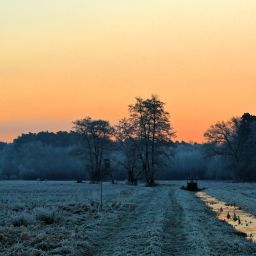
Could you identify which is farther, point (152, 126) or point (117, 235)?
point (152, 126)

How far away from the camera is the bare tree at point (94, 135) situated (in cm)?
9931

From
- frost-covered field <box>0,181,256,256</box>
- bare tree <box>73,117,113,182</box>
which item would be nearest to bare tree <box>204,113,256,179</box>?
bare tree <box>73,117,113,182</box>

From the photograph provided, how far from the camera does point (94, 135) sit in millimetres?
99625

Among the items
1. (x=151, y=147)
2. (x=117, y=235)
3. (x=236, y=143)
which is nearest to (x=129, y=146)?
(x=151, y=147)

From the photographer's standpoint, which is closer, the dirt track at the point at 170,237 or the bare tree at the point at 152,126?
the dirt track at the point at 170,237

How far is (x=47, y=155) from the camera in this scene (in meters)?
182

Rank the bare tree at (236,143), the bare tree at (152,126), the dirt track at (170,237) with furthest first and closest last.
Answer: the bare tree at (236,143)
the bare tree at (152,126)
the dirt track at (170,237)

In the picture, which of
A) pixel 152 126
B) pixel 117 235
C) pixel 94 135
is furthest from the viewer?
pixel 94 135

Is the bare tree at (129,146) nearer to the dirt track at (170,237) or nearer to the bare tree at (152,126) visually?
the bare tree at (152,126)

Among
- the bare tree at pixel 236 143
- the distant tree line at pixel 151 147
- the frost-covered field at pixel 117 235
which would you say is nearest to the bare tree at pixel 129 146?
the distant tree line at pixel 151 147

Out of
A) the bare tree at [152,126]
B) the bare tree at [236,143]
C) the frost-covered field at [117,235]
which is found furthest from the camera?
the bare tree at [236,143]

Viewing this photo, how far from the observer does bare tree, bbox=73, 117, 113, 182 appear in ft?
326

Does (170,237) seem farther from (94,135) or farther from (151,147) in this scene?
(94,135)

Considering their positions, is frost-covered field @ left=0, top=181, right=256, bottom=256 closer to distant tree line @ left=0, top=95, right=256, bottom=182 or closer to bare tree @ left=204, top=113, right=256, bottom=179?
distant tree line @ left=0, top=95, right=256, bottom=182
